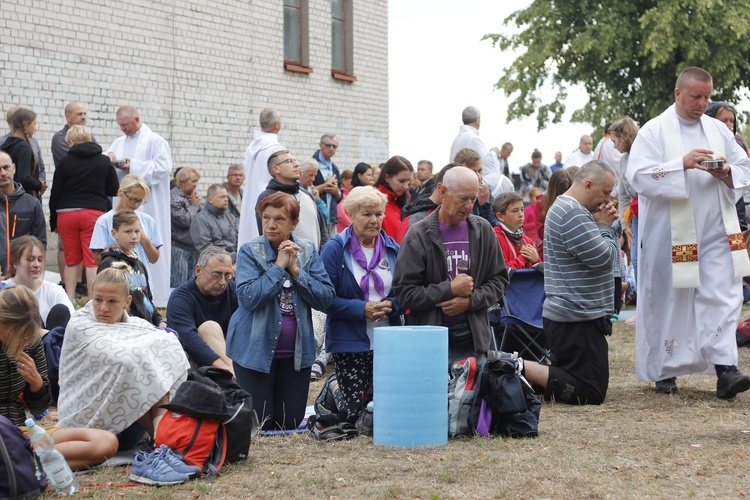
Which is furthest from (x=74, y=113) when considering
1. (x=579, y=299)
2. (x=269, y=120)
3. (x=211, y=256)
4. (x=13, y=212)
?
(x=579, y=299)

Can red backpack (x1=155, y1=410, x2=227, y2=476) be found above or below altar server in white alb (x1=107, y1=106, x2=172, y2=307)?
below

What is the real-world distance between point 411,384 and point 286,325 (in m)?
1.22

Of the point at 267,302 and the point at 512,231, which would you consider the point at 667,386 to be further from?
the point at 267,302

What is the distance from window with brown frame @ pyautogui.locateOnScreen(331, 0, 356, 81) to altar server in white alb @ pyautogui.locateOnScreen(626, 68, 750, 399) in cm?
1434

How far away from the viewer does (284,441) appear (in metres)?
6.55

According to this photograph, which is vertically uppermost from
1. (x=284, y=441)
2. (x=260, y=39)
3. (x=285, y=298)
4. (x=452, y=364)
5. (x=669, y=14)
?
(x=669, y=14)

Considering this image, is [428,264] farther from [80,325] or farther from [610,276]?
[80,325]

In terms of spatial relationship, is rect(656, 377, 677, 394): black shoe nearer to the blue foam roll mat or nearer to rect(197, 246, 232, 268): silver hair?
the blue foam roll mat

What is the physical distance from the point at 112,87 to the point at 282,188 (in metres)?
8.06

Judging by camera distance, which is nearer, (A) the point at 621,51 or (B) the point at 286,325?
(B) the point at 286,325

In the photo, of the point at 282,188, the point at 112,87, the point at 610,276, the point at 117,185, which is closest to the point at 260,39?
the point at 112,87

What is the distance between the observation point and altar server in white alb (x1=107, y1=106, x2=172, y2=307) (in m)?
12.3

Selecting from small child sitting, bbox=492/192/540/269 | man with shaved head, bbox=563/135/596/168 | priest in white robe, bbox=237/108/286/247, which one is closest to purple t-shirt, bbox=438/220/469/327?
small child sitting, bbox=492/192/540/269

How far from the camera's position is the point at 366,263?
284 inches
